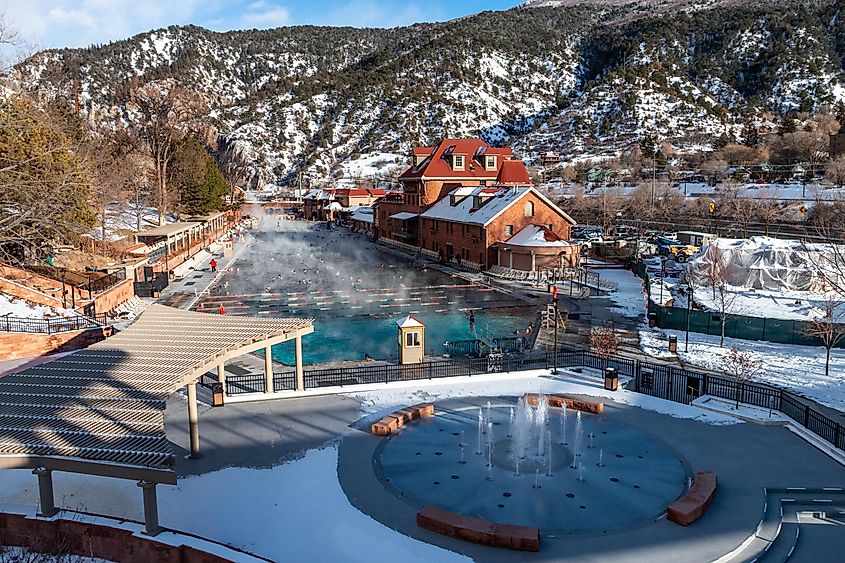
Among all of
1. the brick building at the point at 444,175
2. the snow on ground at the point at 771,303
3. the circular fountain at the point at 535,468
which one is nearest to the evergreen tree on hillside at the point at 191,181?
the brick building at the point at 444,175

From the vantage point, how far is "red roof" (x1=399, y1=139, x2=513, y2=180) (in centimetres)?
6862

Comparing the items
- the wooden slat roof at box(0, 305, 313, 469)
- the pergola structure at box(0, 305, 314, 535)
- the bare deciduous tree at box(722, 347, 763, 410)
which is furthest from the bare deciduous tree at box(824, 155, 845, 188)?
the wooden slat roof at box(0, 305, 313, 469)

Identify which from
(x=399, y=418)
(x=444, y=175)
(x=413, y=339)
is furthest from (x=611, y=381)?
(x=444, y=175)

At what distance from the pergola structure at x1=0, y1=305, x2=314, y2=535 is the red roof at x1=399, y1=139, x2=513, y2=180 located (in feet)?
172

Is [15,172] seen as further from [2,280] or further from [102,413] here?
[102,413]

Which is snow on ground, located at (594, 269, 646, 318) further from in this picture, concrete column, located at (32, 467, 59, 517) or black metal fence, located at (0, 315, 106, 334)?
concrete column, located at (32, 467, 59, 517)

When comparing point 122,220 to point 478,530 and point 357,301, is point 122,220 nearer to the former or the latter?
point 357,301

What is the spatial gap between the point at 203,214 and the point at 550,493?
75.6 m

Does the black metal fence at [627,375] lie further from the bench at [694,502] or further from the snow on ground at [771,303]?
the snow on ground at [771,303]

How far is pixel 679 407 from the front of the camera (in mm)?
18016

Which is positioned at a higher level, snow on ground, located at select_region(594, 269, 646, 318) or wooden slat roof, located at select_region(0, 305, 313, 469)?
wooden slat roof, located at select_region(0, 305, 313, 469)

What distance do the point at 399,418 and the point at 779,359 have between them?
1882 cm

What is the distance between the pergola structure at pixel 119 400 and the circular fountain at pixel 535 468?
15.8 feet

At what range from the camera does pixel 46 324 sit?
88.0 ft
